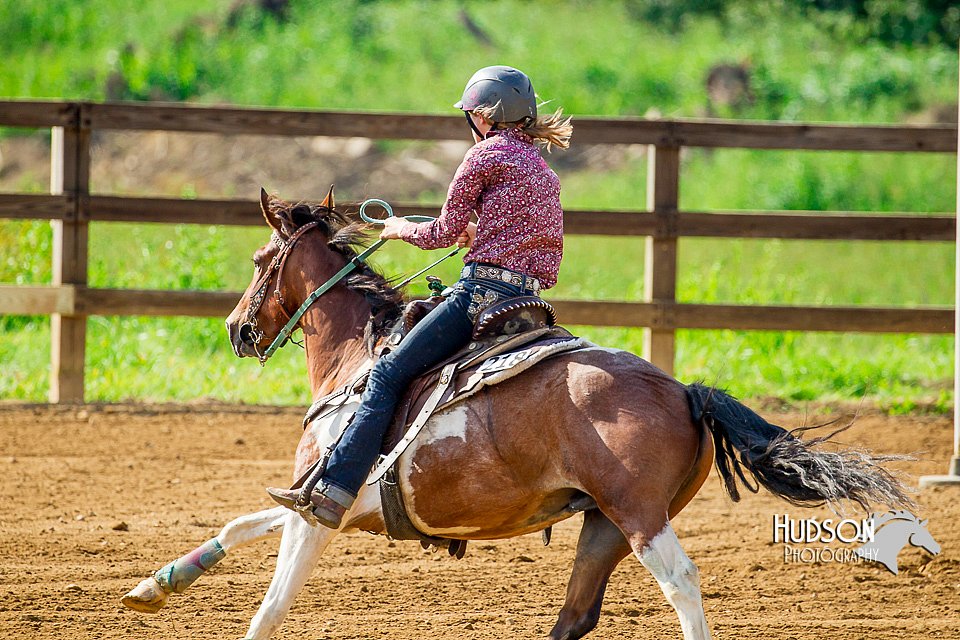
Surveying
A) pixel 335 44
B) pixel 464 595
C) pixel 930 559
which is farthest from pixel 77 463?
pixel 335 44

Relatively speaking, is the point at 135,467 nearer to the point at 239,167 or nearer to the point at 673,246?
the point at 673,246

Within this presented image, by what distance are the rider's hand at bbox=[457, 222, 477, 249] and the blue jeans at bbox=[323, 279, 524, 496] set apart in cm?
17

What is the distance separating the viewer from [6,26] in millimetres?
22344

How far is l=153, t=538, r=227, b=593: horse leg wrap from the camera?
14.4 ft

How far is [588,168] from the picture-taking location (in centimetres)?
1978

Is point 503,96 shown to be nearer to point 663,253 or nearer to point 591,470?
point 591,470

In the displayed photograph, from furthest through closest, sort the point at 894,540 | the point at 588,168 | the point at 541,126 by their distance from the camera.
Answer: the point at 588,168 < the point at 894,540 < the point at 541,126

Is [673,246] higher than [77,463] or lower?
higher

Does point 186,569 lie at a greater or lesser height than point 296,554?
lesser

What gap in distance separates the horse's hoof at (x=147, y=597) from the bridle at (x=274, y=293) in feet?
3.19

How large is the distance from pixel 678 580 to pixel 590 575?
0.40 m

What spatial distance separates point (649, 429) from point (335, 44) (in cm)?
2006

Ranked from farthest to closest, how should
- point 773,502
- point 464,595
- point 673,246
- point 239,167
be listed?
point 239,167 → point 673,246 → point 773,502 → point 464,595

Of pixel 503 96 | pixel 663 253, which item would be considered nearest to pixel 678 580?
pixel 503 96
